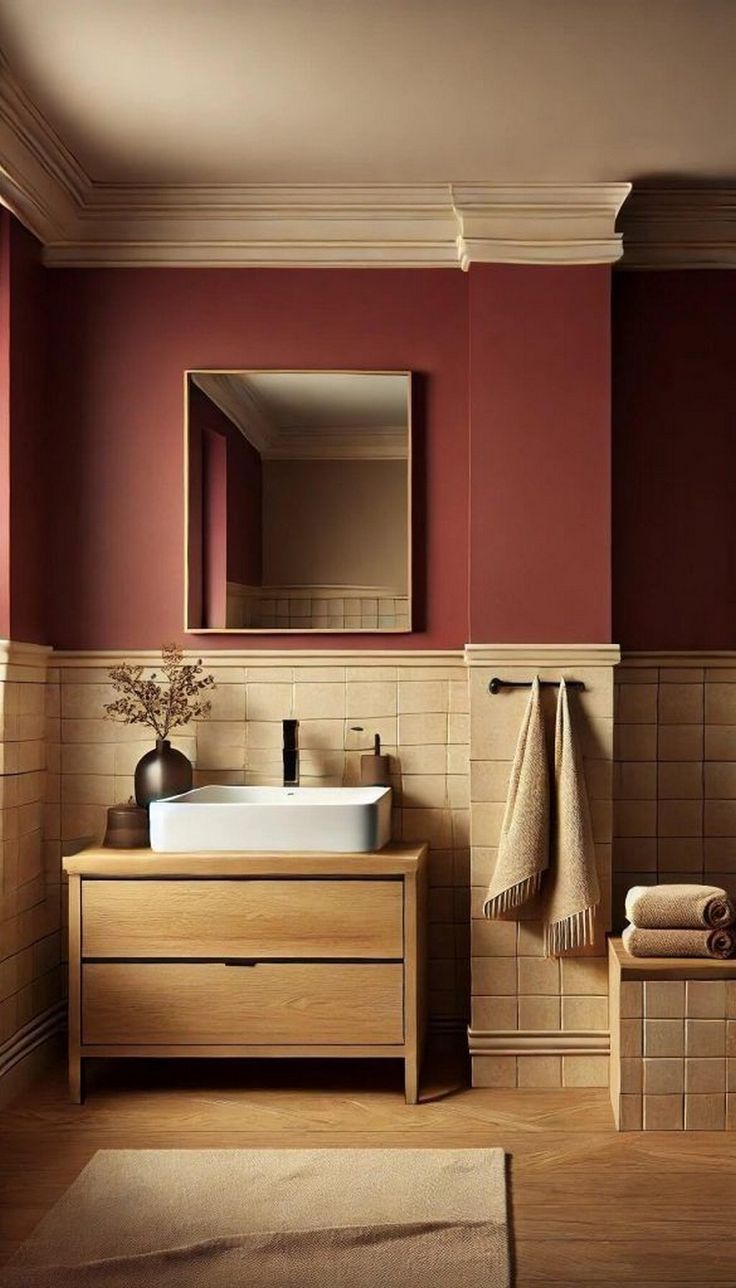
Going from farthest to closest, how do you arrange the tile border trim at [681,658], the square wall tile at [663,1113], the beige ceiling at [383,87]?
the tile border trim at [681,658] < the square wall tile at [663,1113] < the beige ceiling at [383,87]

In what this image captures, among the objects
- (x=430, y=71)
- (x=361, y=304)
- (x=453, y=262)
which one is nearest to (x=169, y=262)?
(x=361, y=304)

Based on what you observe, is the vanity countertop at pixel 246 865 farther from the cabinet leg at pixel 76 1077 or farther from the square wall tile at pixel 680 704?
the square wall tile at pixel 680 704

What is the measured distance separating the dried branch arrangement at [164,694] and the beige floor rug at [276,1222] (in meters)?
1.23

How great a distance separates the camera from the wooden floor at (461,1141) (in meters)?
2.62

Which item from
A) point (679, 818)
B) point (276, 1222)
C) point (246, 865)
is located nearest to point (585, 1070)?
point (679, 818)

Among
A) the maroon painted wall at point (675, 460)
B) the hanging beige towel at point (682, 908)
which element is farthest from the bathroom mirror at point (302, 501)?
the hanging beige towel at point (682, 908)

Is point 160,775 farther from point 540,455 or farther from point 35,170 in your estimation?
point 35,170

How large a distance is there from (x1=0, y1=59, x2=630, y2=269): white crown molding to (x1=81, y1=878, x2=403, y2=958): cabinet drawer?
5.92ft

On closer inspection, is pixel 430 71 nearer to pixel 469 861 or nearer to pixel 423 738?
pixel 423 738

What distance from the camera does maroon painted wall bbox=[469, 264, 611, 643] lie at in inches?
146

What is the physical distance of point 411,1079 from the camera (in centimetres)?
343

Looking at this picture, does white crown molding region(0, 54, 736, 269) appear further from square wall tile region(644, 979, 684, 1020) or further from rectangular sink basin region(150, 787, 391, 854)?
square wall tile region(644, 979, 684, 1020)

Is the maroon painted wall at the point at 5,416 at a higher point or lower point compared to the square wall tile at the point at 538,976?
higher

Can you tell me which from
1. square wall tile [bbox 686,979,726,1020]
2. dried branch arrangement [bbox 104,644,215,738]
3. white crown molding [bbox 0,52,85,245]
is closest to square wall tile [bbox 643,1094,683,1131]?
square wall tile [bbox 686,979,726,1020]
